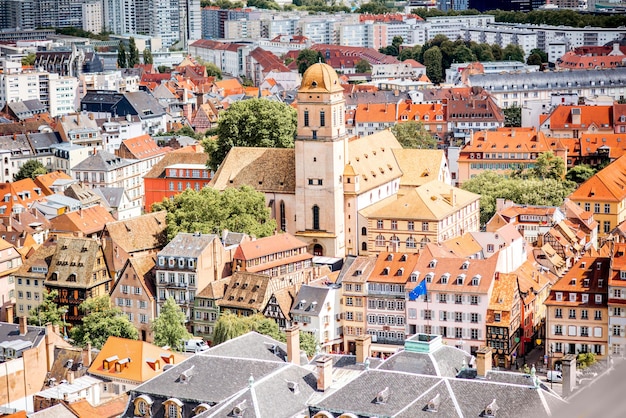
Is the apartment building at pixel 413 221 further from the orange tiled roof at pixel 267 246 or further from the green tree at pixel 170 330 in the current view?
the green tree at pixel 170 330

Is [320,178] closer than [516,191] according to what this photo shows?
Yes

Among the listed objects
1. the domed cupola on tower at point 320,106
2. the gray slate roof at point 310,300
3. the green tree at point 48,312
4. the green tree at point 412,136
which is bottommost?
the green tree at point 48,312

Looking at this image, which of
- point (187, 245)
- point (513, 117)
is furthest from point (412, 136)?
point (187, 245)

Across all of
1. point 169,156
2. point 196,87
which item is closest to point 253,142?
point 169,156

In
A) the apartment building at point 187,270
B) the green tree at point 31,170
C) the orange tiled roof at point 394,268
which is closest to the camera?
the orange tiled roof at point 394,268

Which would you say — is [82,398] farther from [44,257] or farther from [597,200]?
[597,200]

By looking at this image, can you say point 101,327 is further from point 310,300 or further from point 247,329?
point 310,300

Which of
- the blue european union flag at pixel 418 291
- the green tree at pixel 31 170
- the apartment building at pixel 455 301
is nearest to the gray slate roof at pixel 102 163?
the green tree at pixel 31 170

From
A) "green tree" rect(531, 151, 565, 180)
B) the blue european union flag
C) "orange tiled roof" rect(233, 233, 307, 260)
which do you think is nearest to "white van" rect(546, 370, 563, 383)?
the blue european union flag
